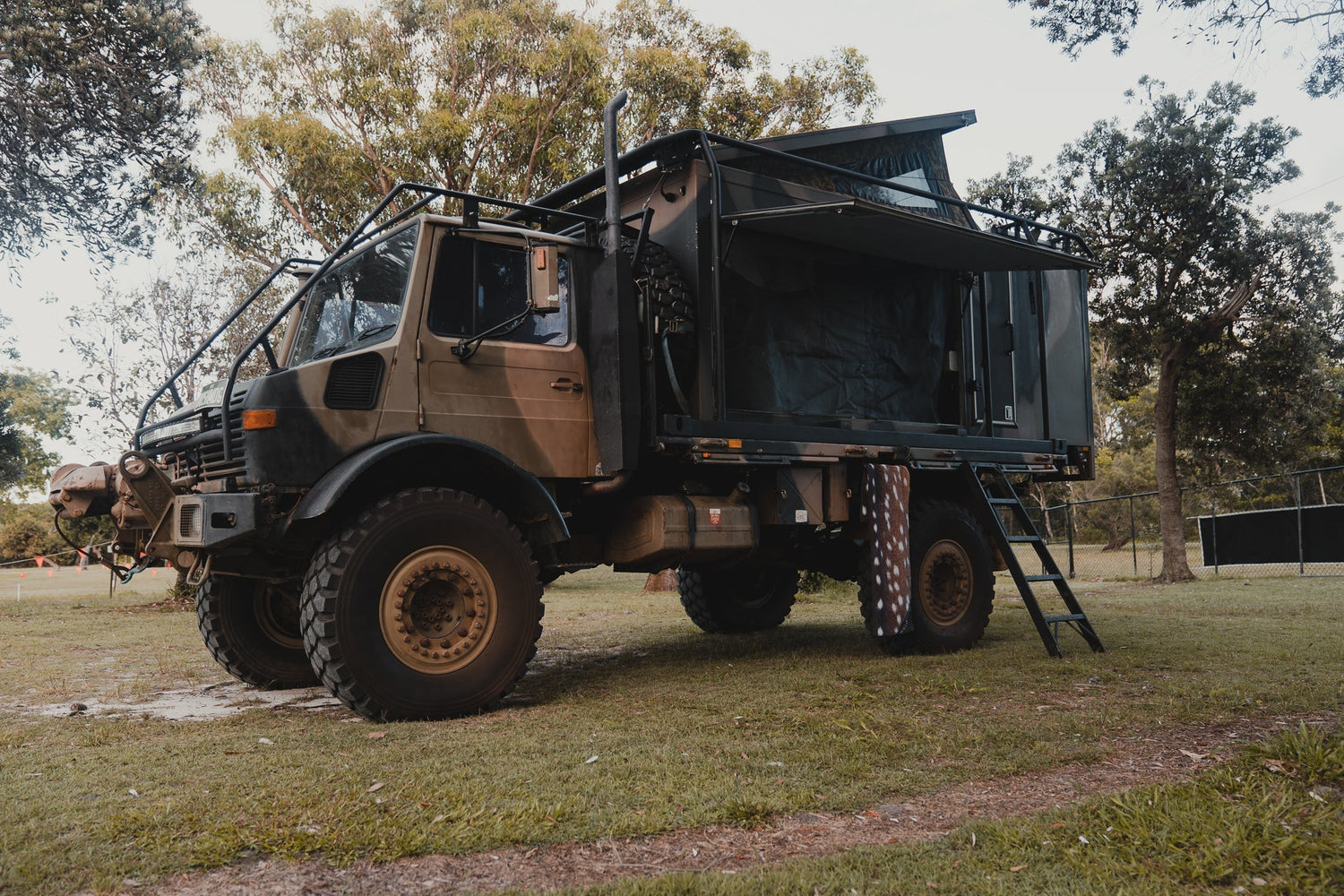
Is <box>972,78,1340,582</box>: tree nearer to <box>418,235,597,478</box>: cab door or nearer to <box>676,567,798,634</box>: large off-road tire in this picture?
<box>676,567,798,634</box>: large off-road tire

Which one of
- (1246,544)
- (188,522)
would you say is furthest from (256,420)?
(1246,544)

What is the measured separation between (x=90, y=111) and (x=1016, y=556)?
517 inches

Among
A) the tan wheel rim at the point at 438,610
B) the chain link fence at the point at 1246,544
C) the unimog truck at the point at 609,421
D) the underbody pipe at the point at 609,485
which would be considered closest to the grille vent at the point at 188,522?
the unimog truck at the point at 609,421

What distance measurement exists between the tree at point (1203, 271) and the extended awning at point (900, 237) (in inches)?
427

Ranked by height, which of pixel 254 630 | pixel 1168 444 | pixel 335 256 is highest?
pixel 335 256

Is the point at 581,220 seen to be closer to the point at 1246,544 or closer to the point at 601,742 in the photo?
the point at 601,742

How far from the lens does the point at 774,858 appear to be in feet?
11.0

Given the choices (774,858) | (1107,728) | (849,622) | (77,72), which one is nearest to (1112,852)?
(774,858)

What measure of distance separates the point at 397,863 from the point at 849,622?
323 inches

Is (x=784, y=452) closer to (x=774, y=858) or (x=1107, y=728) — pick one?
(x=1107, y=728)

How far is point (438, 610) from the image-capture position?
19.4ft

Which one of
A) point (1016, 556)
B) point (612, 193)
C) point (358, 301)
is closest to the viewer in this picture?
point (358, 301)

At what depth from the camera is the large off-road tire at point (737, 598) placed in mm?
9930

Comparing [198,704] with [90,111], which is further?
[90,111]
